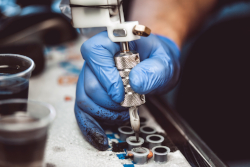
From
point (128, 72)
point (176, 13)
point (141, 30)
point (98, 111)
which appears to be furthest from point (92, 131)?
point (176, 13)

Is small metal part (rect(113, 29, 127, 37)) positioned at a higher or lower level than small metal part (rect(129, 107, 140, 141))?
higher

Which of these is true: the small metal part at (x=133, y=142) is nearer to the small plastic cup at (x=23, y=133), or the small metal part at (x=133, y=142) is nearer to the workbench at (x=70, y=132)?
the workbench at (x=70, y=132)

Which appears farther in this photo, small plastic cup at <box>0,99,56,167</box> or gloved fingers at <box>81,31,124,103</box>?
gloved fingers at <box>81,31,124,103</box>

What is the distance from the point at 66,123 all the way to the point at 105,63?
24cm

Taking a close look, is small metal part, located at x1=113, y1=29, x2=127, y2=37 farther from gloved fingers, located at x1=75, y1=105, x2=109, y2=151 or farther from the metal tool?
gloved fingers, located at x1=75, y1=105, x2=109, y2=151

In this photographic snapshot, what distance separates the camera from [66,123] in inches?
30.8

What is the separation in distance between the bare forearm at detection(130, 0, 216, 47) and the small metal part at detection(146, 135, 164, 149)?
1.95 ft

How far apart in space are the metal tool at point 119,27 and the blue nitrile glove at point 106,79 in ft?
0.09

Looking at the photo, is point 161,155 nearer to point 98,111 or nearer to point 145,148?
point 145,148

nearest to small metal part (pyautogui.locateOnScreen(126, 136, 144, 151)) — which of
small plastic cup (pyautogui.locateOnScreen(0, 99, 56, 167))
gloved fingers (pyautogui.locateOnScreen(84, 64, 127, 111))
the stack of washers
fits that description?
the stack of washers

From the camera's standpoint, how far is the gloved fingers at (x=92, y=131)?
0.65m

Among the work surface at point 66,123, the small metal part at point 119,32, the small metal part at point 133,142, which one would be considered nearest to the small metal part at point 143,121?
the work surface at point 66,123

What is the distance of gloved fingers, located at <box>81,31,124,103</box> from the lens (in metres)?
0.68

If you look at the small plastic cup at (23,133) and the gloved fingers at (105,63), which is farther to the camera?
the gloved fingers at (105,63)
